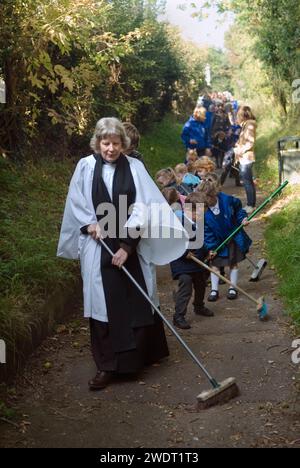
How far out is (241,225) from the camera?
21.7 feet

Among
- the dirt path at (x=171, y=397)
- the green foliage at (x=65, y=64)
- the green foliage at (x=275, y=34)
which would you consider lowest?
the dirt path at (x=171, y=397)

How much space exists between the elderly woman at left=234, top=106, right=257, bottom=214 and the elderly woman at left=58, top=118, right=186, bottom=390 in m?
5.62

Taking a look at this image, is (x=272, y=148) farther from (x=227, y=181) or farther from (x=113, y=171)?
(x=113, y=171)

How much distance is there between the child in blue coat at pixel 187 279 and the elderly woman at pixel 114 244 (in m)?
1.05

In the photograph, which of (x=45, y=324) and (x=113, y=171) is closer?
(x=113, y=171)

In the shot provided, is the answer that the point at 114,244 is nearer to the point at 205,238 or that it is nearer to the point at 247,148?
the point at 205,238

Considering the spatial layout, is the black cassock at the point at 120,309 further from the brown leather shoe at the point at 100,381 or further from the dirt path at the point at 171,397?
the dirt path at the point at 171,397

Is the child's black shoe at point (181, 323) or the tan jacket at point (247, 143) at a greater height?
the tan jacket at point (247, 143)

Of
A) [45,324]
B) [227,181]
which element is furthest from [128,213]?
[227,181]

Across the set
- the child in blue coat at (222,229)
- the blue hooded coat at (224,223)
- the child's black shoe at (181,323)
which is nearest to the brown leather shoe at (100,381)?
the child's black shoe at (181,323)

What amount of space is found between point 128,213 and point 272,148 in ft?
37.3

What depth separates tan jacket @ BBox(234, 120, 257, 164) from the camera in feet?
33.7

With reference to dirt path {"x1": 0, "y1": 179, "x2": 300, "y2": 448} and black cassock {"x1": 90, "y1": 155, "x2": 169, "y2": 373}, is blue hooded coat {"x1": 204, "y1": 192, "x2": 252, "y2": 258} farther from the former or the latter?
black cassock {"x1": 90, "y1": 155, "x2": 169, "y2": 373}

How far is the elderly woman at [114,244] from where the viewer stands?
485 cm
